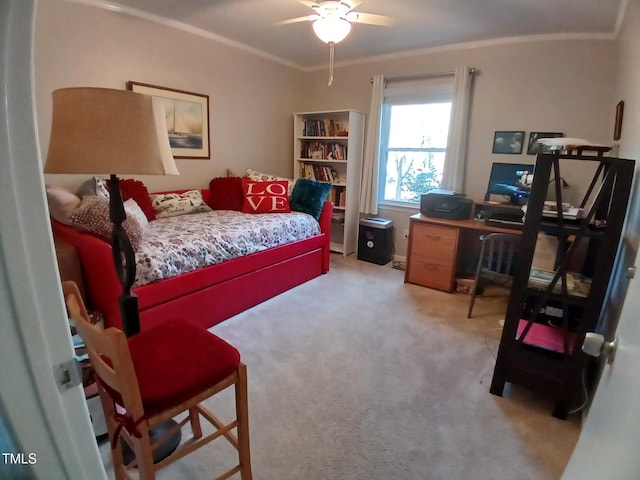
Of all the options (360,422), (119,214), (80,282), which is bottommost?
(360,422)

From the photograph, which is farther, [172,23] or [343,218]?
[343,218]

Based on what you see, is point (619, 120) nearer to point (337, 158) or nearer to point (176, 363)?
point (337, 158)

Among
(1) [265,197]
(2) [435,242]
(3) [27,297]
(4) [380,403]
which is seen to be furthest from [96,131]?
(2) [435,242]

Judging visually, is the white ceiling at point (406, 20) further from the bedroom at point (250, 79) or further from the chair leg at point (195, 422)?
the chair leg at point (195, 422)

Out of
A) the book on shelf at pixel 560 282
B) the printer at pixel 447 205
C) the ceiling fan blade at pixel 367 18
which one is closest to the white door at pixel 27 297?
the book on shelf at pixel 560 282

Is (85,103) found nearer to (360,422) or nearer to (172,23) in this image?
(360,422)

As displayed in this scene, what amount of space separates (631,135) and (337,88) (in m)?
3.19

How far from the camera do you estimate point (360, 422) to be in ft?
5.41

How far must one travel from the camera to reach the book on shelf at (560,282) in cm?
165

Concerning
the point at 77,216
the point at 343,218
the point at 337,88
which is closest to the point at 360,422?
the point at 77,216

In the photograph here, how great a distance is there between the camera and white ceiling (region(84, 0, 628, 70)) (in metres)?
2.48

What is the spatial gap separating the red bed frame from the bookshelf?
0.69 meters

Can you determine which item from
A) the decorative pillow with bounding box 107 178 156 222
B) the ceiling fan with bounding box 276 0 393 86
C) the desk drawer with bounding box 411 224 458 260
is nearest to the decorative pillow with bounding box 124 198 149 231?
the decorative pillow with bounding box 107 178 156 222

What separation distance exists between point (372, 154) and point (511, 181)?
5.00 feet
